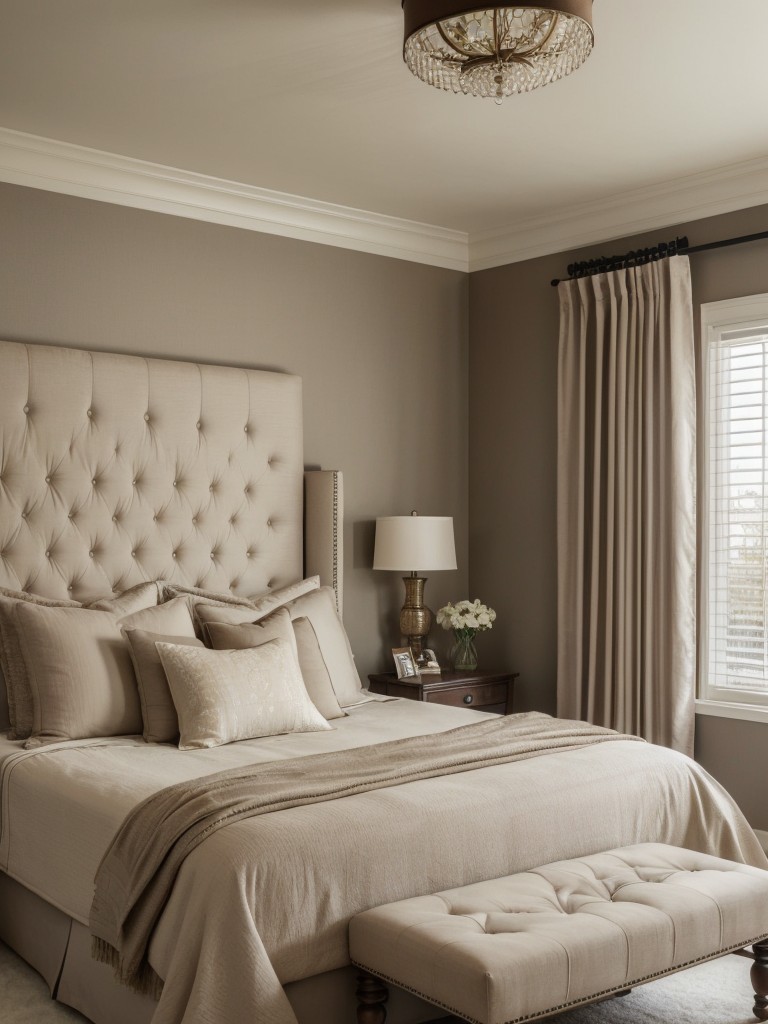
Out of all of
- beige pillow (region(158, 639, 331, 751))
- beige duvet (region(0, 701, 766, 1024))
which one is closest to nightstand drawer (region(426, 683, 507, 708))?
beige duvet (region(0, 701, 766, 1024))

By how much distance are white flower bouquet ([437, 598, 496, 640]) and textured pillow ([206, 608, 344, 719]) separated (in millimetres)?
1187

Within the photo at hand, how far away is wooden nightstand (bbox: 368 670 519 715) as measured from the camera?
470cm

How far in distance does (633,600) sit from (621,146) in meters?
1.92

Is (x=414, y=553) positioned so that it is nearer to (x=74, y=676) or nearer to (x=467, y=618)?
(x=467, y=618)

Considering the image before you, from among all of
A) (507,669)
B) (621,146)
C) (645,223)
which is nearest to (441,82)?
(621,146)

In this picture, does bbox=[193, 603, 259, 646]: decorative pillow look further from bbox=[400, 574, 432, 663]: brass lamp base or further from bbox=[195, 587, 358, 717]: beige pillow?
bbox=[400, 574, 432, 663]: brass lamp base

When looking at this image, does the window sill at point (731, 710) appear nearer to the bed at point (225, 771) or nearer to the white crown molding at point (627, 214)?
the bed at point (225, 771)

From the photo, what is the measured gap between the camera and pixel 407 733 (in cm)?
361

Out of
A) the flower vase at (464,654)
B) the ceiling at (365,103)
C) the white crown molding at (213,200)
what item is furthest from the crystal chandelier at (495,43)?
the flower vase at (464,654)

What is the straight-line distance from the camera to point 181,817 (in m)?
2.51

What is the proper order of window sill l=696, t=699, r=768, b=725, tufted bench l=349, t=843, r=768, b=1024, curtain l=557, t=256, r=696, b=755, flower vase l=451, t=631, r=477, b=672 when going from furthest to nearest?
flower vase l=451, t=631, r=477, b=672
curtain l=557, t=256, r=696, b=755
window sill l=696, t=699, r=768, b=725
tufted bench l=349, t=843, r=768, b=1024

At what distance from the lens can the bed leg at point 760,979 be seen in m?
2.75

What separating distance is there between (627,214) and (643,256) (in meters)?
0.24

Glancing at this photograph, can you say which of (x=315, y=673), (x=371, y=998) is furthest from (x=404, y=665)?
(x=371, y=998)
